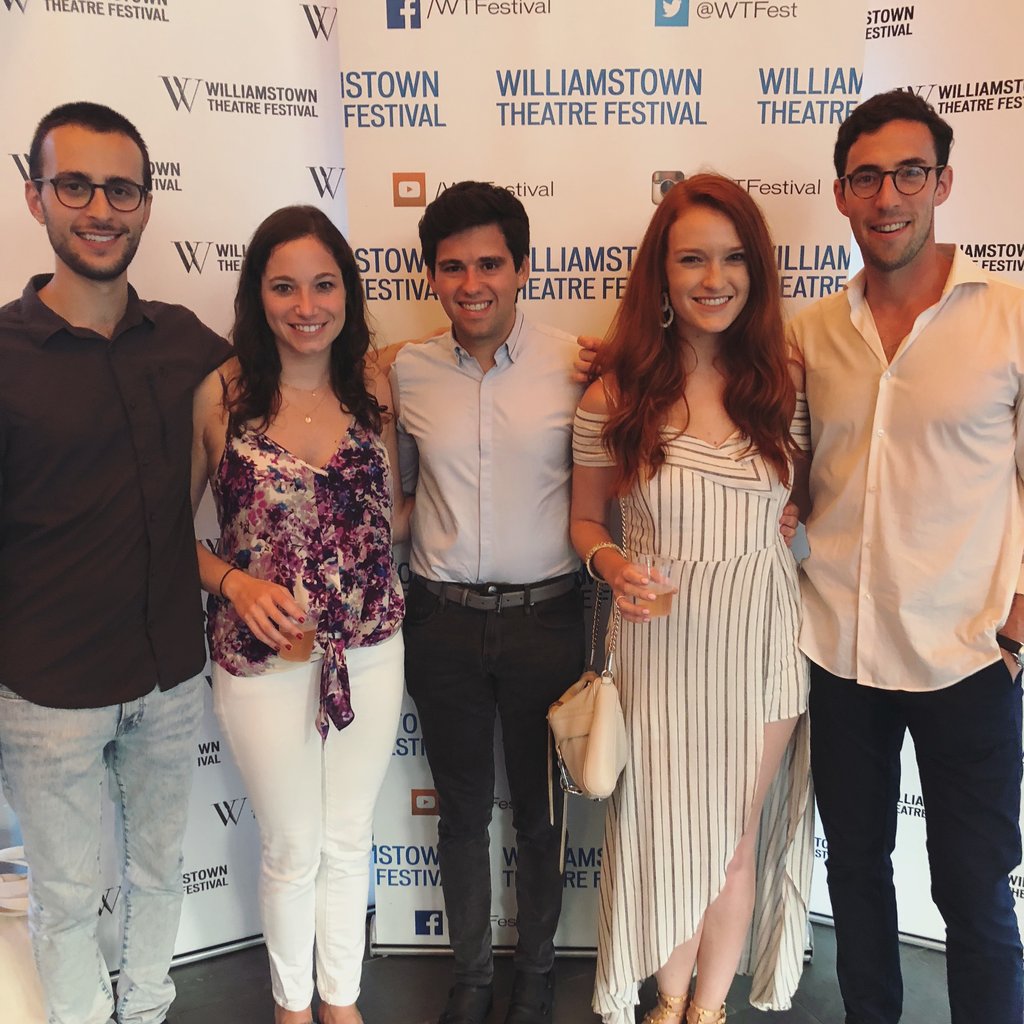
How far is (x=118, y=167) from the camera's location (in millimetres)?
A: 1801

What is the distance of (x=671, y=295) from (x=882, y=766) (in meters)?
1.23

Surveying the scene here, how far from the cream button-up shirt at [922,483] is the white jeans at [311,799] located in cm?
108

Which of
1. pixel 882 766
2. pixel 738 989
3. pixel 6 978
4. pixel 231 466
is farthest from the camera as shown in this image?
pixel 738 989

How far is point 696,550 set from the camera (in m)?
1.93

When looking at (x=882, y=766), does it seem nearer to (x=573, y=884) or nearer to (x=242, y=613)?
(x=573, y=884)

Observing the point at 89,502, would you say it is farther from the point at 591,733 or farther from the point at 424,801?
the point at 424,801

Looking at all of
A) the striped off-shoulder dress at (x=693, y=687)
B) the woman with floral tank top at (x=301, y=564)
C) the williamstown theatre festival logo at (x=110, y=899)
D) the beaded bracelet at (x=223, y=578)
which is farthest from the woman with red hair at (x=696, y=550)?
the williamstown theatre festival logo at (x=110, y=899)

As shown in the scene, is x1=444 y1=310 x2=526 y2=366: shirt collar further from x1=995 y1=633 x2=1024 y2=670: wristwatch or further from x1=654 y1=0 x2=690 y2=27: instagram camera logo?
x1=995 y1=633 x2=1024 y2=670: wristwatch

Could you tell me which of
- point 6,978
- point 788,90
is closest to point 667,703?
point 788,90

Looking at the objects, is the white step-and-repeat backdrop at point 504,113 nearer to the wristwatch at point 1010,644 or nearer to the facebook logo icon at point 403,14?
the facebook logo icon at point 403,14

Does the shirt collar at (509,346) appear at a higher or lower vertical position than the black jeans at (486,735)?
higher

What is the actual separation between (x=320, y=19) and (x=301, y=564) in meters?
1.65

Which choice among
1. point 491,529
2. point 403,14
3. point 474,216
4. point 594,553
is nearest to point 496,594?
point 491,529

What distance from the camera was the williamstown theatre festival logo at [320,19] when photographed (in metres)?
2.46
